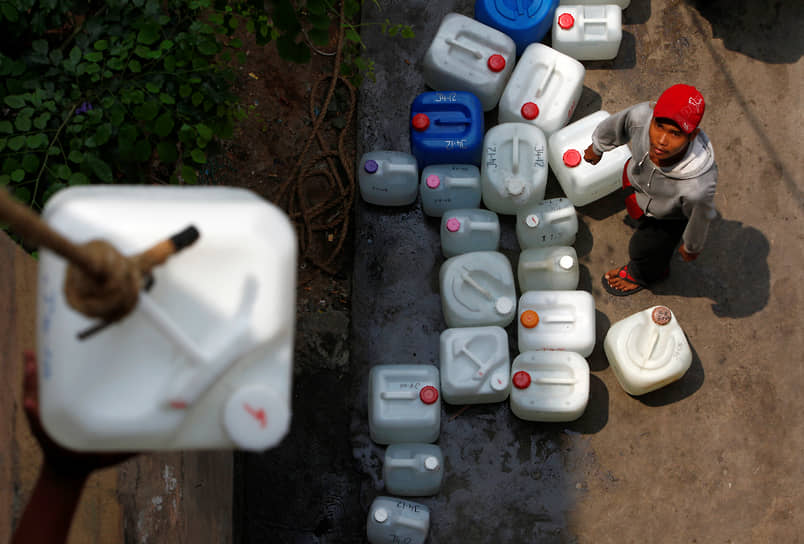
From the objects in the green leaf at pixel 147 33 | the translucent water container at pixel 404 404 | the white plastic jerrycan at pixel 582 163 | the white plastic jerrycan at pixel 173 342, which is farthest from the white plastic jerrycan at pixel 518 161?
the white plastic jerrycan at pixel 173 342

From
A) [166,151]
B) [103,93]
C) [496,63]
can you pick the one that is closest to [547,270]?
[496,63]

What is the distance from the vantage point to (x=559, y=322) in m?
2.72

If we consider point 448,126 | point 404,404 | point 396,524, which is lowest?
point 396,524

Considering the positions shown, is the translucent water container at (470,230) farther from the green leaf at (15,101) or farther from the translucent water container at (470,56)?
the green leaf at (15,101)

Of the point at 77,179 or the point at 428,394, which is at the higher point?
the point at 77,179

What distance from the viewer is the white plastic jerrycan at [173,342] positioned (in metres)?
0.96

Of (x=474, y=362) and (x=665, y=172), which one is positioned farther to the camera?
(x=474, y=362)

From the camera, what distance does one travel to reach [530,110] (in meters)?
2.92

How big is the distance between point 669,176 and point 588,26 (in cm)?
117

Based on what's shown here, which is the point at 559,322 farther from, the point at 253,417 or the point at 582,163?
the point at 253,417

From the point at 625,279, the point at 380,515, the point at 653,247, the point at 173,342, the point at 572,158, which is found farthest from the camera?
the point at 625,279

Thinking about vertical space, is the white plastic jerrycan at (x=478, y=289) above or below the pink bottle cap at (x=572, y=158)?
below

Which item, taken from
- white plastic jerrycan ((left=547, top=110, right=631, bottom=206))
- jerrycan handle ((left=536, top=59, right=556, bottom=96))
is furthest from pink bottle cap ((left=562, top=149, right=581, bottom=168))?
jerrycan handle ((left=536, top=59, right=556, bottom=96))

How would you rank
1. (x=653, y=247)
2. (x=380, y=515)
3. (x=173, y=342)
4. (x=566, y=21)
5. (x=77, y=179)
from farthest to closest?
(x=566, y=21) → (x=653, y=247) → (x=380, y=515) → (x=77, y=179) → (x=173, y=342)
